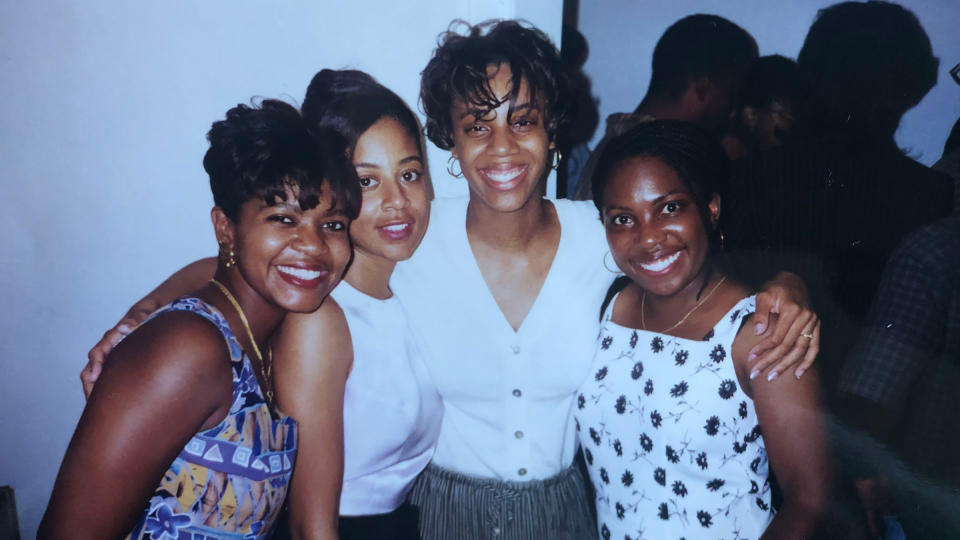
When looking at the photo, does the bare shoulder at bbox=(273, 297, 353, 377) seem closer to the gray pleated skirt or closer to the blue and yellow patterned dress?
the blue and yellow patterned dress

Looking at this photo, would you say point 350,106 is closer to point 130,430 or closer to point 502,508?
point 130,430

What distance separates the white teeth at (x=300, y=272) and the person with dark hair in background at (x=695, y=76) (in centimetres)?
62

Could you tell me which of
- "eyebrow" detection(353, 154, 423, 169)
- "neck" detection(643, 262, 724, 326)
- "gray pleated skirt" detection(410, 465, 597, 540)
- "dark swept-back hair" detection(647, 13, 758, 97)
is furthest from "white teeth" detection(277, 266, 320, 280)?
"dark swept-back hair" detection(647, 13, 758, 97)

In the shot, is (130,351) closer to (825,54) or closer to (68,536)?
(68,536)

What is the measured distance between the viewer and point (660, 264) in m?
1.09

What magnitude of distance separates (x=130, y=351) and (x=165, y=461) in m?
0.16

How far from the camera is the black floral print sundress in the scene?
1.03 meters

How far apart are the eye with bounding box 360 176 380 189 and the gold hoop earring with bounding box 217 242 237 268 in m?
0.26

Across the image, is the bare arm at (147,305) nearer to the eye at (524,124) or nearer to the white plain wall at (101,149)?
the white plain wall at (101,149)

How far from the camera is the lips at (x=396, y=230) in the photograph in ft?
3.89

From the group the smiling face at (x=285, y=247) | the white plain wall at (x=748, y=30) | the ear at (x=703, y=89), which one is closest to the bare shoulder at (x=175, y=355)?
the smiling face at (x=285, y=247)

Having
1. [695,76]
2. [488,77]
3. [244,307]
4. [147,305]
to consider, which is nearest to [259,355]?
[244,307]

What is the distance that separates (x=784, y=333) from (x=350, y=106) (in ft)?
2.77

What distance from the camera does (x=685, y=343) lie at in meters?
1.09
